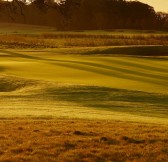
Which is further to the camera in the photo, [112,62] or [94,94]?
[112,62]

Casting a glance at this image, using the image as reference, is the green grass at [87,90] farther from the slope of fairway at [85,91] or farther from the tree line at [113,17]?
the tree line at [113,17]

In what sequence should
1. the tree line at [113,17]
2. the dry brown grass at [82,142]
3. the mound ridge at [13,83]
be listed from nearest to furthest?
the dry brown grass at [82,142]
the mound ridge at [13,83]
the tree line at [113,17]

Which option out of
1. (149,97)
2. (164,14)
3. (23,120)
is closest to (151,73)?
(149,97)

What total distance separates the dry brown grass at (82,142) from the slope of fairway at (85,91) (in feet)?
6.49

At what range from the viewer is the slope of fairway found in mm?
15625

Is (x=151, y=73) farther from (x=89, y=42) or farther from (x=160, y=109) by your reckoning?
(x=89, y=42)

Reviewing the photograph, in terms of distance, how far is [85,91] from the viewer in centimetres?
2028

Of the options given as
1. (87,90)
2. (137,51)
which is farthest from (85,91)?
(137,51)

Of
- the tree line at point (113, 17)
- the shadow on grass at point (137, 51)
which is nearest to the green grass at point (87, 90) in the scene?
the shadow on grass at point (137, 51)

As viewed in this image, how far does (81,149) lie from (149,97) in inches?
382

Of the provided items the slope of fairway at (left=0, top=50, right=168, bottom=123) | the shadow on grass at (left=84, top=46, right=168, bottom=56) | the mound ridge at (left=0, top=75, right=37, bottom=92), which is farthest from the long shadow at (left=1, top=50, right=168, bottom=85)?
the shadow on grass at (left=84, top=46, right=168, bottom=56)

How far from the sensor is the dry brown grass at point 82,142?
31.9 feet

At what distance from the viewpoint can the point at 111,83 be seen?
23547mm

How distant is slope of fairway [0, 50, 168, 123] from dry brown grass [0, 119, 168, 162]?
6.49 feet
